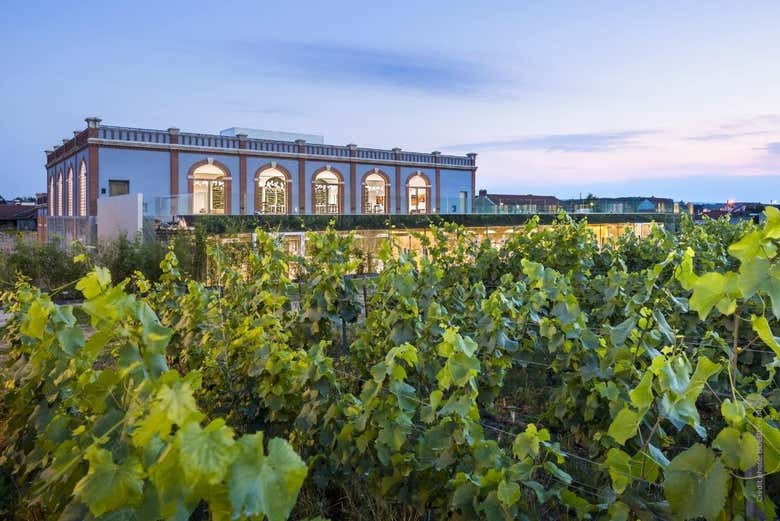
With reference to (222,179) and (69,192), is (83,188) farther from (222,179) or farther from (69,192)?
(222,179)

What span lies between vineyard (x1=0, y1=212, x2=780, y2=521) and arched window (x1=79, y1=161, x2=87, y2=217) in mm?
24082

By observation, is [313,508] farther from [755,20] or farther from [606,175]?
[606,175]

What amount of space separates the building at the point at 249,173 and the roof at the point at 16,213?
14247 millimetres

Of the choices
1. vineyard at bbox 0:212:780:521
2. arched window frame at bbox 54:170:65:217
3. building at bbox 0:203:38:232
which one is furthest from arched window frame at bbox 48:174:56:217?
vineyard at bbox 0:212:780:521

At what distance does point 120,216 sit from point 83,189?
11164mm

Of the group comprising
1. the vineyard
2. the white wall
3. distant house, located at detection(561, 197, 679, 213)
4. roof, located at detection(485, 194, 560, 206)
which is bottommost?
the vineyard

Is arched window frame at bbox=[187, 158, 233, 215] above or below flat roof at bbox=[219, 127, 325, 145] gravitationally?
below

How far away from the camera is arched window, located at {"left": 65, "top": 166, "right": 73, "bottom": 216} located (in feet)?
99.8

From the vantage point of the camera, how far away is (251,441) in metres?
1.19

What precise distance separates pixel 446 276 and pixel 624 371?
464 centimetres

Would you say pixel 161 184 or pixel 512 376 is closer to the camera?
pixel 512 376

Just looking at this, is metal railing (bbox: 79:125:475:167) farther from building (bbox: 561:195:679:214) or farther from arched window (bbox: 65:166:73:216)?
building (bbox: 561:195:679:214)

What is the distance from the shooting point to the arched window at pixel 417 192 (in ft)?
116

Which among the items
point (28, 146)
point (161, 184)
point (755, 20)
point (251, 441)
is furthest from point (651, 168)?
Result: point (28, 146)
